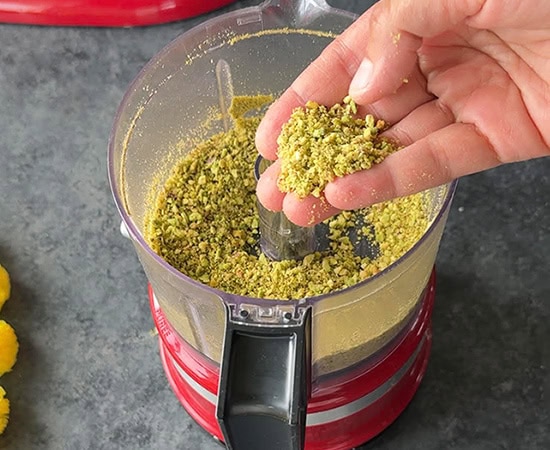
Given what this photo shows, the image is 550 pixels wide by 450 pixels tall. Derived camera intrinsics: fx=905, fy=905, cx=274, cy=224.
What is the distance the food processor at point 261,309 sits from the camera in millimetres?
575

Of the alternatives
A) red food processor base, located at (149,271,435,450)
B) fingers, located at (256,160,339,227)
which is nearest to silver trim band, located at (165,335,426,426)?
red food processor base, located at (149,271,435,450)

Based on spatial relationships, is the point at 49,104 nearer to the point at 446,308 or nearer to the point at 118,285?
the point at 118,285

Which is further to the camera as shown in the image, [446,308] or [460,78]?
[446,308]

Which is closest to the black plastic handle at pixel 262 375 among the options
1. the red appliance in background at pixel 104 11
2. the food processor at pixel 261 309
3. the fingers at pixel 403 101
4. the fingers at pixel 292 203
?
the food processor at pixel 261 309

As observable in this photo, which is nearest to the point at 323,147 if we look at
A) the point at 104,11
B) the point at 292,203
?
the point at 292,203

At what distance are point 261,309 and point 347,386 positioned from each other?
171mm

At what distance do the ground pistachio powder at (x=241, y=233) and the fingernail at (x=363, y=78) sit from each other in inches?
5.9

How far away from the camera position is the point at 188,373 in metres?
0.77

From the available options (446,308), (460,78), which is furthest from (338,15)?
(446,308)

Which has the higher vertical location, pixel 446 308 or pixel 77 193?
pixel 77 193

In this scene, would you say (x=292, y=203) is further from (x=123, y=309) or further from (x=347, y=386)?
(x=123, y=309)

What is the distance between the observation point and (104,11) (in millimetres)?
1033

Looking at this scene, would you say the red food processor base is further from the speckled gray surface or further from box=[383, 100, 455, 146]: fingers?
box=[383, 100, 455, 146]: fingers

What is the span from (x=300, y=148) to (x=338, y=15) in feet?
0.56
